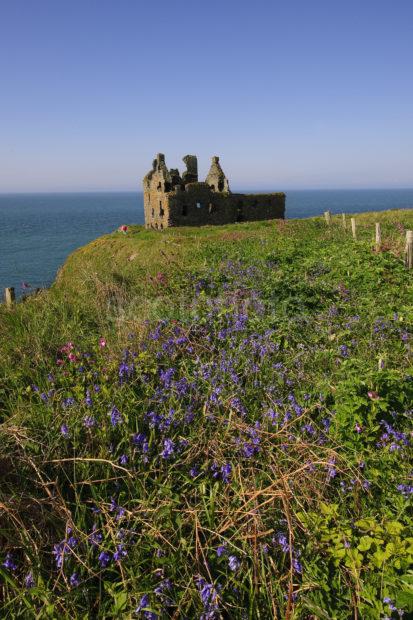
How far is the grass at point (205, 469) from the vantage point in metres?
2.87

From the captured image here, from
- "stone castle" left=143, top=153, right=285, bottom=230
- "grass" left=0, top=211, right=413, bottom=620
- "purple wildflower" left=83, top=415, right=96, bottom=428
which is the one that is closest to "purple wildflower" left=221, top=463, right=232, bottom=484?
"grass" left=0, top=211, right=413, bottom=620

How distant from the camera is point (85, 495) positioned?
362 centimetres

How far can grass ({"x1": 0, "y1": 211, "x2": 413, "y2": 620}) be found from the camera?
2.87m

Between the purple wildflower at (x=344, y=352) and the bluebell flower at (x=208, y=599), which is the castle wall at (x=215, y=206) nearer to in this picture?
the purple wildflower at (x=344, y=352)

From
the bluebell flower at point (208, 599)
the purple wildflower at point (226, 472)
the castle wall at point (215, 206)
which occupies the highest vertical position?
the castle wall at point (215, 206)

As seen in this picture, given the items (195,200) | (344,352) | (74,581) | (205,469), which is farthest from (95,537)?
(195,200)

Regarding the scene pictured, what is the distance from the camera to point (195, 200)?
1619 inches

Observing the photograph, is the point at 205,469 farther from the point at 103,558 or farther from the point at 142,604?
the point at 142,604

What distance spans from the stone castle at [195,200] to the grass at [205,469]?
35.4 metres

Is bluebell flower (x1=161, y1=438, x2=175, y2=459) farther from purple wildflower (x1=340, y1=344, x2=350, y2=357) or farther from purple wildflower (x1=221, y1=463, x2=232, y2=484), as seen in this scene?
purple wildflower (x1=340, y1=344, x2=350, y2=357)

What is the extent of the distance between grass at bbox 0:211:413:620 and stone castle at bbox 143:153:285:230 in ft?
116

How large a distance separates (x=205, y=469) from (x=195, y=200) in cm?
3934

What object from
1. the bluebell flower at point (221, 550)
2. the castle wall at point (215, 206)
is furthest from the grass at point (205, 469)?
the castle wall at point (215, 206)

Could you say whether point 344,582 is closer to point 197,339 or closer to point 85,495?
point 85,495
